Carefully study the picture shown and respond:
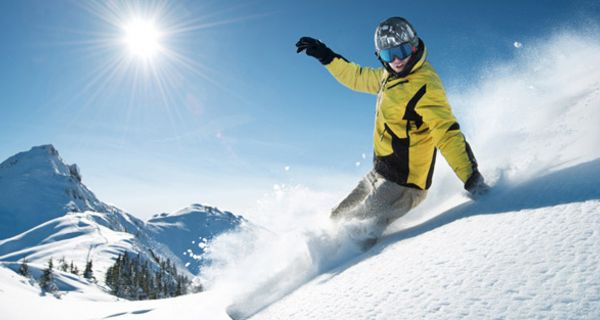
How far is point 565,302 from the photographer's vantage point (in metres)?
1.44

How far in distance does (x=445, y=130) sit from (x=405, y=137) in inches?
24.8

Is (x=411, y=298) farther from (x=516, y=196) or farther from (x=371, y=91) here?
(x=371, y=91)

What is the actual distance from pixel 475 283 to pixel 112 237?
6741 inches

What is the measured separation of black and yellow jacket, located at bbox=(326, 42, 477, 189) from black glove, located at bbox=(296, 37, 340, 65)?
3.82 ft

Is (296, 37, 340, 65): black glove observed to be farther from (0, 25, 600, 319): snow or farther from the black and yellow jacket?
(0, 25, 600, 319): snow

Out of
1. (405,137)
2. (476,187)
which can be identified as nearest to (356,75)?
(405,137)

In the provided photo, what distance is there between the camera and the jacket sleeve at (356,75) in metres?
5.46

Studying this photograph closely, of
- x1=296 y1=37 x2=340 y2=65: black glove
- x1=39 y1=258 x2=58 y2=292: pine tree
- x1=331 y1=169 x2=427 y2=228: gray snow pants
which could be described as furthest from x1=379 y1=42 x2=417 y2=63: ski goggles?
x1=39 y1=258 x2=58 y2=292: pine tree

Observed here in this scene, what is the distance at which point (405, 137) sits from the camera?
4566 mm

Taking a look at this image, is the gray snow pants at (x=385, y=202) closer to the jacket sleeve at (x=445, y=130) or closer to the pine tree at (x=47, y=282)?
the jacket sleeve at (x=445, y=130)

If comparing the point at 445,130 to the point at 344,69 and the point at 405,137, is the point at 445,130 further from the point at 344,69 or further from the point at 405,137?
the point at 344,69

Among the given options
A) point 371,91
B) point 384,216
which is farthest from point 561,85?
point 384,216

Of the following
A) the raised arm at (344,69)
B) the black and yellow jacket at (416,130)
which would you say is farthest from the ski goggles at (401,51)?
the raised arm at (344,69)

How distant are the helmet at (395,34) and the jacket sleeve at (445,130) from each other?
1.94 feet
